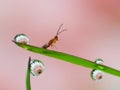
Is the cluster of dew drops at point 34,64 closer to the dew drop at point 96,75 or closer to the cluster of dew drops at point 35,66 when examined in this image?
the cluster of dew drops at point 35,66

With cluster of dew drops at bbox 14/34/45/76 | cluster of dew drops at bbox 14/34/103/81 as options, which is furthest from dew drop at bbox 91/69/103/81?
cluster of dew drops at bbox 14/34/45/76

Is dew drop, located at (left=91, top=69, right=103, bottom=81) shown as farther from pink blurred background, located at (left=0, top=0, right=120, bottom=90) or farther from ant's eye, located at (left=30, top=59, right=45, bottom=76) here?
ant's eye, located at (left=30, top=59, right=45, bottom=76)

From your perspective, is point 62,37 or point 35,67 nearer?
point 35,67

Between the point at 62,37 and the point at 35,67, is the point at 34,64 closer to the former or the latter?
the point at 35,67

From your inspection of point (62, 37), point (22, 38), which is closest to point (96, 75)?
point (62, 37)

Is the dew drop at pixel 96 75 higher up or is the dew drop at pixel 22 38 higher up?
the dew drop at pixel 22 38

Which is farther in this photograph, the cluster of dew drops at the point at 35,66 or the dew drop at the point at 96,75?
the dew drop at the point at 96,75

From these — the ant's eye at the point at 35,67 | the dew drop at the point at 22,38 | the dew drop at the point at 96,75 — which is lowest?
the ant's eye at the point at 35,67

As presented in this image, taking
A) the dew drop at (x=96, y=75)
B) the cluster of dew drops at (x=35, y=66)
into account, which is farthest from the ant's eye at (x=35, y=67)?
the dew drop at (x=96, y=75)

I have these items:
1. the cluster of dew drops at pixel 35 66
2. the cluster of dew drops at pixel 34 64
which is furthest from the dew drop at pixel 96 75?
the cluster of dew drops at pixel 34 64
